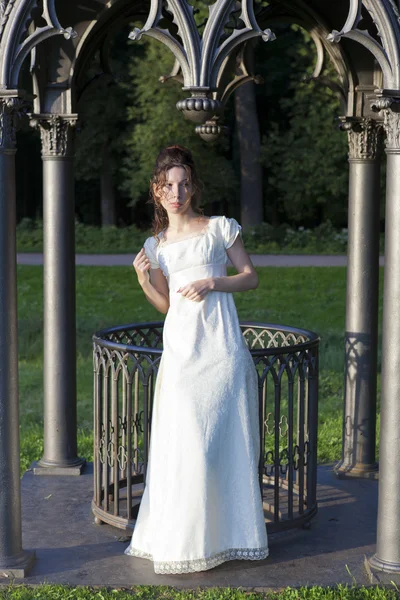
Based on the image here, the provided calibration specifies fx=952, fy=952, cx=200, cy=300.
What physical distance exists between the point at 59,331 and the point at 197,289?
1969 mm

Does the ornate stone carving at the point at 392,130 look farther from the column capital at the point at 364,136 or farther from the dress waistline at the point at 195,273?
the column capital at the point at 364,136

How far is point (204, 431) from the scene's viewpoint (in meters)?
4.38

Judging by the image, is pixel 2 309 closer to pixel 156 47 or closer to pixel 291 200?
pixel 156 47

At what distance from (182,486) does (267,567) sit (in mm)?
600

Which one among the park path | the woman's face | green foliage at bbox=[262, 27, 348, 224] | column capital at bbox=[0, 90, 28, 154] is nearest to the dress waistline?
the woman's face

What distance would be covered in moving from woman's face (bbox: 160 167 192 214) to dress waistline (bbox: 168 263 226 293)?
29 cm

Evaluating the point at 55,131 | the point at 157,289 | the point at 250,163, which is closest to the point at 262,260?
the point at 250,163

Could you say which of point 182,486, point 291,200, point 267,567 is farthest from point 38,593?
point 291,200

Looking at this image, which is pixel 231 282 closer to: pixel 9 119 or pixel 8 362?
pixel 8 362

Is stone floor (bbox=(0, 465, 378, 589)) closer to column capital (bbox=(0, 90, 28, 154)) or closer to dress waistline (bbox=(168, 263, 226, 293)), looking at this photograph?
dress waistline (bbox=(168, 263, 226, 293))

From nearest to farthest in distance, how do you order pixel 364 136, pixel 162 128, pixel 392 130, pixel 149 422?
pixel 392 130 < pixel 149 422 < pixel 364 136 < pixel 162 128

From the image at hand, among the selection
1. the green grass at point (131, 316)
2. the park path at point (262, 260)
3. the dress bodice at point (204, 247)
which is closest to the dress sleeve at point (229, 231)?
the dress bodice at point (204, 247)

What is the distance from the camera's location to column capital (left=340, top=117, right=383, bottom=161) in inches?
238

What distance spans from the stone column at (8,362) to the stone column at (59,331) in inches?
66.6
